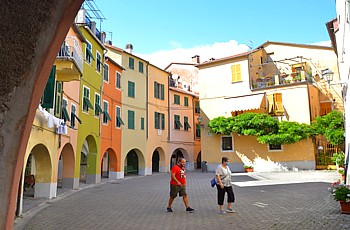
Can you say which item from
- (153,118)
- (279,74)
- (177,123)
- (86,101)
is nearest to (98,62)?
(86,101)

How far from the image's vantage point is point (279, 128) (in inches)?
1038

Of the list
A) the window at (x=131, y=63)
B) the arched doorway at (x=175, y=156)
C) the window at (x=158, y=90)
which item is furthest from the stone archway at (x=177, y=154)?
the window at (x=131, y=63)

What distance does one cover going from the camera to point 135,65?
98.6 feet

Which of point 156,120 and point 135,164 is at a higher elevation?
point 156,120

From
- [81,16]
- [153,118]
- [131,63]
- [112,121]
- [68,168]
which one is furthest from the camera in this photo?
[153,118]

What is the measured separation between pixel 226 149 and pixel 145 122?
815cm

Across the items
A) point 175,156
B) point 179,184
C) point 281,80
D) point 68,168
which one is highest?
point 281,80

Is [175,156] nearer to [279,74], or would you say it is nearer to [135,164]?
[135,164]

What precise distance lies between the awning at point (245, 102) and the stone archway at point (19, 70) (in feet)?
86.5

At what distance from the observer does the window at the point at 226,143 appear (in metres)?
30.0

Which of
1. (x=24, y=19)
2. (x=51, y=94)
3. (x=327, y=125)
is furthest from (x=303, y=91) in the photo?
(x=24, y=19)

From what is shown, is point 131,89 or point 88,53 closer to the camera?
point 88,53

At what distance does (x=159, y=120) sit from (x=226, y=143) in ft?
23.9

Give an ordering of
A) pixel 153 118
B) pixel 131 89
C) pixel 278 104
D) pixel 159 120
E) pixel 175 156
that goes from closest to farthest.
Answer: pixel 278 104 → pixel 131 89 → pixel 153 118 → pixel 159 120 → pixel 175 156
